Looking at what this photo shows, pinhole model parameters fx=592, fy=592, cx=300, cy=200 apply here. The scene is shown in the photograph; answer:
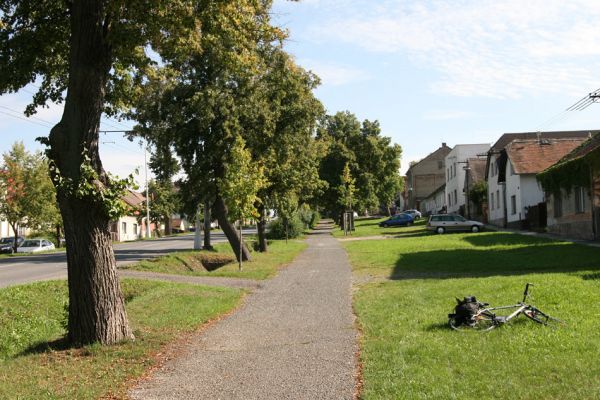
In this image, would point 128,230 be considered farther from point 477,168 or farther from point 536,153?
point 536,153

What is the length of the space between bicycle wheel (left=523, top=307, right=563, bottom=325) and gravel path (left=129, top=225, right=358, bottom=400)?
2753 millimetres

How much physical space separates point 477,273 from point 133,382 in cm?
1277

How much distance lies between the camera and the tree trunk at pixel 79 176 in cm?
884

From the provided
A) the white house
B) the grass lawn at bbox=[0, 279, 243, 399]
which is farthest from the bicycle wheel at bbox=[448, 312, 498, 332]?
the white house

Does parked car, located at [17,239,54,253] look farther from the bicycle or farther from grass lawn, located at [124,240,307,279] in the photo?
the bicycle

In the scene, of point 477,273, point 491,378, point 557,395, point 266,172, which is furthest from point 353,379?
point 266,172

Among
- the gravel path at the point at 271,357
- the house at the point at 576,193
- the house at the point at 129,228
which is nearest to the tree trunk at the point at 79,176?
the gravel path at the point at 271,357

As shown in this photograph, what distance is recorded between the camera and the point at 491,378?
639 cm

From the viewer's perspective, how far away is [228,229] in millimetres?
25984

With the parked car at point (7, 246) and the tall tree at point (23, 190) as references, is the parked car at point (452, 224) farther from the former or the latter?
the parked car at point (7, 246)

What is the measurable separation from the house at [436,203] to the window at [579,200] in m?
42.1

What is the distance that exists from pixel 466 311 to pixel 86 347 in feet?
18.9

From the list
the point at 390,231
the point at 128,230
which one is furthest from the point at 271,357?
the point at 128,230

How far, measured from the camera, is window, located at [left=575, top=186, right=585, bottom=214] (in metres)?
28.2
